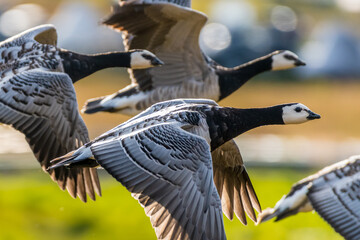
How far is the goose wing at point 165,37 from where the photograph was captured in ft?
29.2

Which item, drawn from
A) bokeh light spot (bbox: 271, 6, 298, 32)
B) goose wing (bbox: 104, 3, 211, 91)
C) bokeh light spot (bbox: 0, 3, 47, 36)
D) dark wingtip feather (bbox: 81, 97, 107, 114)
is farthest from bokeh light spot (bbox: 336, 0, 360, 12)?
dark wingtip feather (bbox: 81, 97, 107, 114)

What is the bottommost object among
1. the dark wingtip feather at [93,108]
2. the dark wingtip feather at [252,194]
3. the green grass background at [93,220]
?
the green grass background at [93,220]

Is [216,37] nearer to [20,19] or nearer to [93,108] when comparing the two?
[20,19]

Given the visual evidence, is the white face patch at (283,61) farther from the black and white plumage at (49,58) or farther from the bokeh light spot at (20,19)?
the bokeh light spot at (20,19)

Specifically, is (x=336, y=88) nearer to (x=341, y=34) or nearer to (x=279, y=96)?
(x=279, y=96)

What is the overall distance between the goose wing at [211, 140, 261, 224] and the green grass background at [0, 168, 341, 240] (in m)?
2.33

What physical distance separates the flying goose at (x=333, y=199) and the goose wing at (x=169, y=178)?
1.62 m

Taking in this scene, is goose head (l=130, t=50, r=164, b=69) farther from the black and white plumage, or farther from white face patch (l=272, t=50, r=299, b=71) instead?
white face patch (l=272, t=50, r=299, b=71)

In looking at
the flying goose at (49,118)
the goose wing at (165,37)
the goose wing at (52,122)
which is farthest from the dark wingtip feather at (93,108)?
the goose wing at (52,122)

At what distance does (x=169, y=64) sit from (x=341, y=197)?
3240mm

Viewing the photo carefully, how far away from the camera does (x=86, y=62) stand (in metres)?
8.43

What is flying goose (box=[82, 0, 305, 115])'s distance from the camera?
9.05 m

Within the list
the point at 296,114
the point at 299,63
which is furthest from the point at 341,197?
the point at 299,63

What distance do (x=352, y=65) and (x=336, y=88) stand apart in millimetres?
4032
